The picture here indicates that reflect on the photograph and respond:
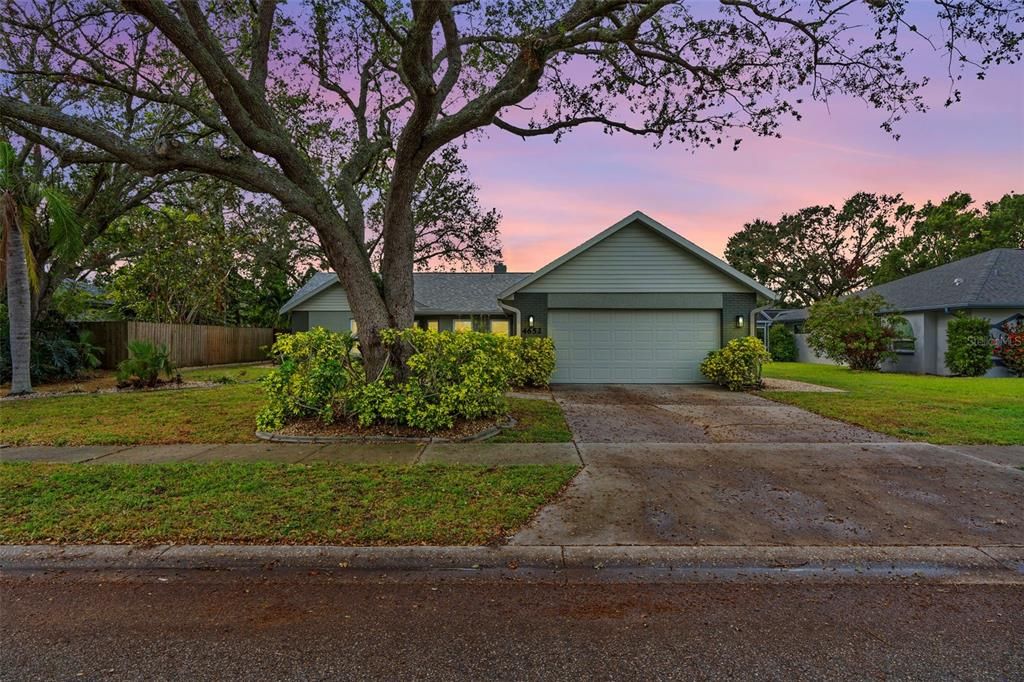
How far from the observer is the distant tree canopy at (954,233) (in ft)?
105

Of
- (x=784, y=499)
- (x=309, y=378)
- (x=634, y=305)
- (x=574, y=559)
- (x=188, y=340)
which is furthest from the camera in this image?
(x=188, y=340)

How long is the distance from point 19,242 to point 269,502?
12025mm

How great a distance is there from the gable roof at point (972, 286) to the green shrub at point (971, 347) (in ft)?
2.12

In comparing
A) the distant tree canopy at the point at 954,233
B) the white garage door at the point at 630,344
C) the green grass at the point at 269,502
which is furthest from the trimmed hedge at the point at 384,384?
the distant tree canopy at the point at 954,233

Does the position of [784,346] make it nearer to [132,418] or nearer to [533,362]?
[533,362]

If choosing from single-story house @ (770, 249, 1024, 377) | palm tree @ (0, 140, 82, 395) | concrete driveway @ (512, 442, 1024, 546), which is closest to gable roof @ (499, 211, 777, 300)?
concrete driveway @ (512, 442, 1024, 546)

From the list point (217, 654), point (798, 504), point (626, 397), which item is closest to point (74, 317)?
point (626, 397)

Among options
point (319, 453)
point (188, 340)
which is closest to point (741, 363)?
point (319, 453)

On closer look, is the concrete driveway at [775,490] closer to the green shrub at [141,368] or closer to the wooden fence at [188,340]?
the green shrub at [141,368]

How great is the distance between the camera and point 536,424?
27.1ft

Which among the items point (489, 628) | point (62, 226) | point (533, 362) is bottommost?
point (489, 628)

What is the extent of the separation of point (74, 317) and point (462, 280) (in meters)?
15.4

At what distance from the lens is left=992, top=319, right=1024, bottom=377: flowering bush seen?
16.2 meters

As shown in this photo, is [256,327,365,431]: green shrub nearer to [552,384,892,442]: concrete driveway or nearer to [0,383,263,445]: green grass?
[0,383,263,445]: green grass
